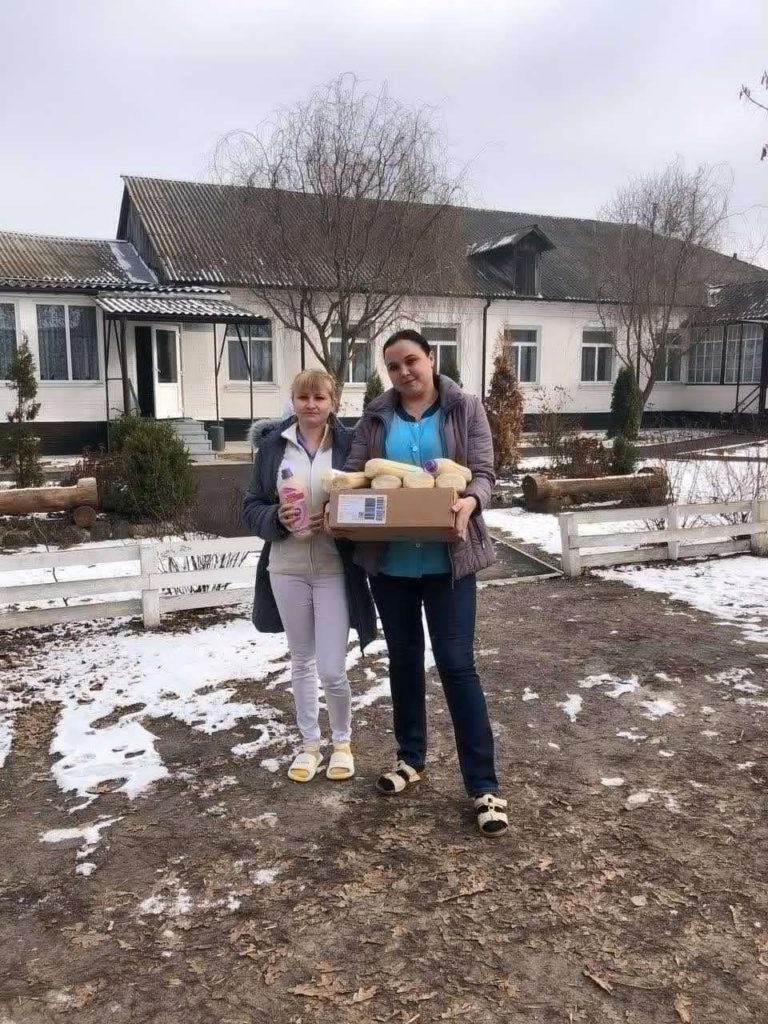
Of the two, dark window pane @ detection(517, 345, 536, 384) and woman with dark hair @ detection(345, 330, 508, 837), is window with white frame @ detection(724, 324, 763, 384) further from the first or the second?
woman with dark hair @ detection(345, 330, 508, 837)

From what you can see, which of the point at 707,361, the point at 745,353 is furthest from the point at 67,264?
the point at 745,353

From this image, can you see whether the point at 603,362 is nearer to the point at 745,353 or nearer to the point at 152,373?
the point at 745,353

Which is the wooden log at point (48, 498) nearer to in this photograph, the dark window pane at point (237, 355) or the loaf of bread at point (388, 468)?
the loaf of bread at point (388, 468)

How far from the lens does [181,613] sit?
6012mm

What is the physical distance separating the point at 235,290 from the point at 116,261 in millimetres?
3423

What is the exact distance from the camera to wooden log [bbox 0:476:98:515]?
29.7ft

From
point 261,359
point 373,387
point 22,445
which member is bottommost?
point 22,445

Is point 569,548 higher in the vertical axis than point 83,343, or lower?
lower

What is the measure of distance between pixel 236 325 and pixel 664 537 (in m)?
13.5

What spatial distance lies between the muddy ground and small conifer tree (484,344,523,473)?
10.0 meters

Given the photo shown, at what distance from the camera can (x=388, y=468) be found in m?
2.81

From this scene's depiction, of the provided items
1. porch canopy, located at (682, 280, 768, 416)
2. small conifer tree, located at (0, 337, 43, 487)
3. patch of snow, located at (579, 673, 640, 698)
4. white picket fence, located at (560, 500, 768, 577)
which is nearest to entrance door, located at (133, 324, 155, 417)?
small conifer tree, located at (0, 337, 43, 487)

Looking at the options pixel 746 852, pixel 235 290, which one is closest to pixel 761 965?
pixel 746 852

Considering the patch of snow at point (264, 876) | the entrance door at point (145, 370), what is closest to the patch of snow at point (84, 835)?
the patch of snow at point (264, 876)
